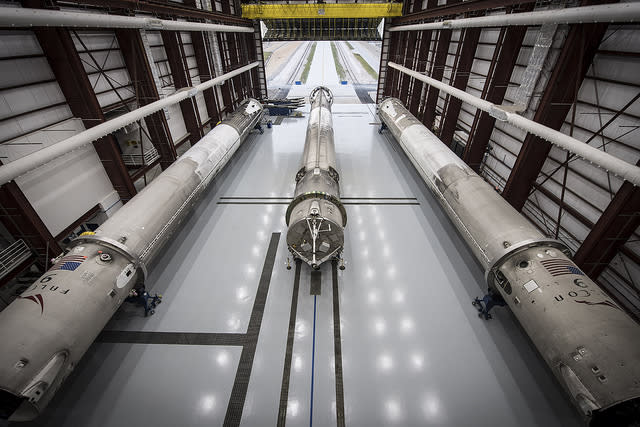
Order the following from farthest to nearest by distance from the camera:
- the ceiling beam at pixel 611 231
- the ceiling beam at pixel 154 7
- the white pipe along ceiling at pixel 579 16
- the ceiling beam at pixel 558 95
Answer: the ceiling beam at pixel 154 7 → the ceiling beam at pixel 558 95 → the ceiling beam at pixel 611 231 → the white pipe along ceiling at pixel 579 16

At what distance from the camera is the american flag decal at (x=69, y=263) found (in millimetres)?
5188

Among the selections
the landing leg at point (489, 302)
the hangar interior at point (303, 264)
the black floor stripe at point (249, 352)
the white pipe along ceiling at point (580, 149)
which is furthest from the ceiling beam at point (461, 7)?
the black floor stripe at point (249, 352)

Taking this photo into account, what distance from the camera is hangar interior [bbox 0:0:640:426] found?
17.1 feet

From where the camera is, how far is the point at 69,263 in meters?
5.27

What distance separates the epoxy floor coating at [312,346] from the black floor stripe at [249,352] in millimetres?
26

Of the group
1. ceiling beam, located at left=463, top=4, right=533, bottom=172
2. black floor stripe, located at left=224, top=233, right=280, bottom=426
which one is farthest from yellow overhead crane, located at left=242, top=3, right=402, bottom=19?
black floor stripe, located at left=224, top=233, right=280, bottom=426

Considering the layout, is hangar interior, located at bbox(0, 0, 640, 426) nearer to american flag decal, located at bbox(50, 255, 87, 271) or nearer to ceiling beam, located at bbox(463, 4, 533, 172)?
ceiling beam, located at bbox(463, 4, 533, 172)

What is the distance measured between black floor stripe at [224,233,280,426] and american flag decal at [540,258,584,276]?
6.30m

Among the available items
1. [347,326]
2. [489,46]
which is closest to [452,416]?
[347,326]

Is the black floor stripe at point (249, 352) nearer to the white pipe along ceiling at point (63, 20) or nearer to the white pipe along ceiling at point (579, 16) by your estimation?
the white pipe along ceiling at point (63, 20)

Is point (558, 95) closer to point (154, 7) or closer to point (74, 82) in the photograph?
point (74, 82)

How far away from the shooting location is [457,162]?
8.59 m

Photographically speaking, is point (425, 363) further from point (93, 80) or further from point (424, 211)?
point (93, 80)

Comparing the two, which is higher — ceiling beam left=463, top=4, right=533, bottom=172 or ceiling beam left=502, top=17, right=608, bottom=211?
ceiling beam left=463, top=4, right=533, bottom=172
